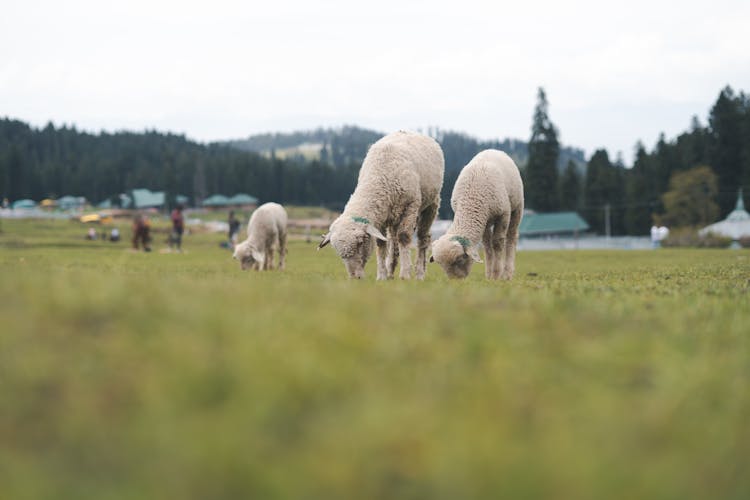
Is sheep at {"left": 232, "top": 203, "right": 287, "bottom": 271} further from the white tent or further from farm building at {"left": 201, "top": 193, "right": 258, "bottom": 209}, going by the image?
farm building at {"left": 201, "top": 193, "right": 258, "bottom": 209}

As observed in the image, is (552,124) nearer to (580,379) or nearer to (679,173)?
(679,173)

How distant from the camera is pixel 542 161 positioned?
10319cm

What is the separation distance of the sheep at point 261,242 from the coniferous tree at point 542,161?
3356 inches

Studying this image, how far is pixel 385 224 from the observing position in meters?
12.7

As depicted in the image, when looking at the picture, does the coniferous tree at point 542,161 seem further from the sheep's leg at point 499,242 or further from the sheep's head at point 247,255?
the sheep's leg at point 499,242

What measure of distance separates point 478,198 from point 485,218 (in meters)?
0.44

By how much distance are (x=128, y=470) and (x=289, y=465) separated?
586 mm

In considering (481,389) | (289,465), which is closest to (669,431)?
(481,389)

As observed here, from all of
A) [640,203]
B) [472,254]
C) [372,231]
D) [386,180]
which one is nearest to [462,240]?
[472,254]

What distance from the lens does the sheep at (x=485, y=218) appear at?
1292 centimetres

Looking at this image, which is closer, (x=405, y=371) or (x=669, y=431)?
(x=669, y=431)

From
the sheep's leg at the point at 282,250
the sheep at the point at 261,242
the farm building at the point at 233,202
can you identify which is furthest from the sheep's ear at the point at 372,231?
the farm building at the point at 233,202

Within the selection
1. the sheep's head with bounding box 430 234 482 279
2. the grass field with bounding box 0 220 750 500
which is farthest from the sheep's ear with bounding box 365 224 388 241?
the grass field with bounding box 0 220 750 500

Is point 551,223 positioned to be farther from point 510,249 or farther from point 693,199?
point 510,249
